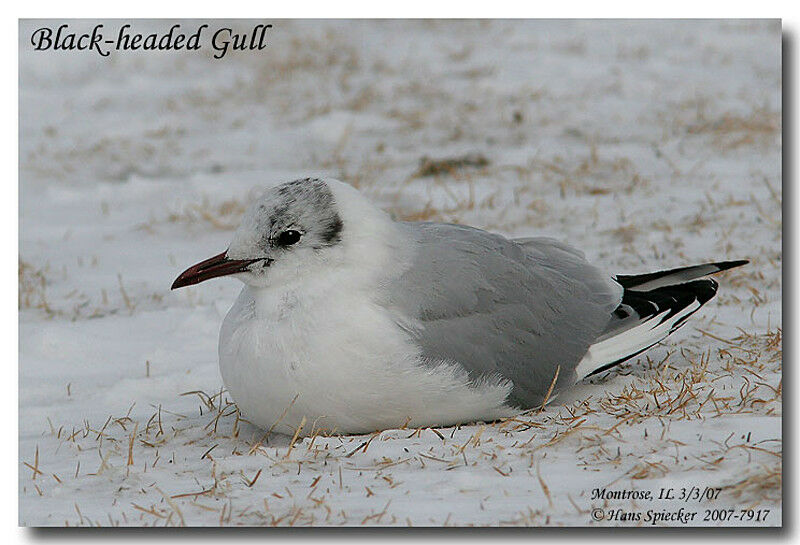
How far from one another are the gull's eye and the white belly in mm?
189

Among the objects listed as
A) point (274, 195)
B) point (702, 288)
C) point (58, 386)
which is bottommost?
point (58, 386)

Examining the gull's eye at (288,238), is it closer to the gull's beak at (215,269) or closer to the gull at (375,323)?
the gull at (375,323)

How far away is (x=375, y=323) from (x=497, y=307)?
553 millimetres

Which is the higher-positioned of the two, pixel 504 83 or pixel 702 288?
pixel 504 83

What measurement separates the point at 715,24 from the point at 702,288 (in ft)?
16.5

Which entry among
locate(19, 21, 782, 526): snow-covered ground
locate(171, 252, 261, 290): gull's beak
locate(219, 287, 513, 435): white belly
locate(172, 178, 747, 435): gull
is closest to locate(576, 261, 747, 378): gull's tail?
locate(172, 178, 747, 435): gull

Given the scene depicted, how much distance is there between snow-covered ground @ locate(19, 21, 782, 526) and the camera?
3.72 meters

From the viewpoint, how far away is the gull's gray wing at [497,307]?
13.8 feet

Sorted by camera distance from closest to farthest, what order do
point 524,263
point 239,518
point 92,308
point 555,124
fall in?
point 239,518, point 524,263, point 92,308, point 555,124

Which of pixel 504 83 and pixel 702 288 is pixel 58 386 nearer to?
pixel 702 288

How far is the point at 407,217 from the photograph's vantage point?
7.24 m

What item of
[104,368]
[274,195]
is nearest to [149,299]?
[104,368]

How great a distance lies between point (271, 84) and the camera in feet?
31.4

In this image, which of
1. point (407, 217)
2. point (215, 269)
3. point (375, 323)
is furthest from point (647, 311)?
point (407, 217)
